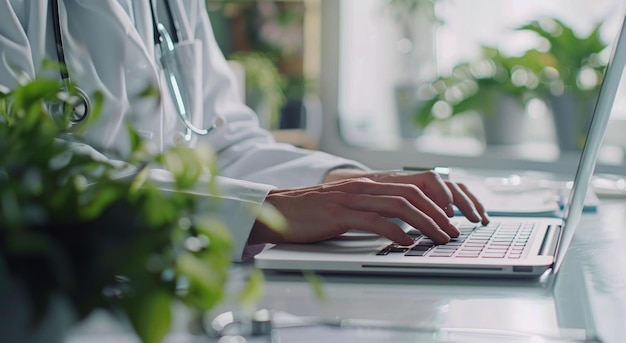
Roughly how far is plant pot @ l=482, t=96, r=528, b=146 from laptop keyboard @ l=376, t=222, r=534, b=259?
68.9 inches

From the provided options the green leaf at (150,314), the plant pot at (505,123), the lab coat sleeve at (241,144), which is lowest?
the plant pot at (505,123)

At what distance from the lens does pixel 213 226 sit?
0.34 m

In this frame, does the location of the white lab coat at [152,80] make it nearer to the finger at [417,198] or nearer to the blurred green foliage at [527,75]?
the finger at [417,198]

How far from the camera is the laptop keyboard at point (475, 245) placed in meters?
0.75

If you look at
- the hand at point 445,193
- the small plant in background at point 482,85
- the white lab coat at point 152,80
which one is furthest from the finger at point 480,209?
the small plant in background at point 482,85

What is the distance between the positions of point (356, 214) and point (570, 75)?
1.81 m

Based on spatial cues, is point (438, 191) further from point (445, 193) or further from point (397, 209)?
point (397, 209)

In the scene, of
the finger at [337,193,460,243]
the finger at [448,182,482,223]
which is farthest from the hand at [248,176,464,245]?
the finger at [448,182,482,223]

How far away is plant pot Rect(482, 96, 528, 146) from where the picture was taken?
2.60 metres

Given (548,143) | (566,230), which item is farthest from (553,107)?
(566,230)

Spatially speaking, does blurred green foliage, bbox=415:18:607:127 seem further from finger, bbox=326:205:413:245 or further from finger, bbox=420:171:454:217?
finger, bbox=326:205:413:245

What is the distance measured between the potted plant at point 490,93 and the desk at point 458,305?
5.96 ft

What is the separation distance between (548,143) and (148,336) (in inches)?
100

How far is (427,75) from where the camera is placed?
2.83 metres
